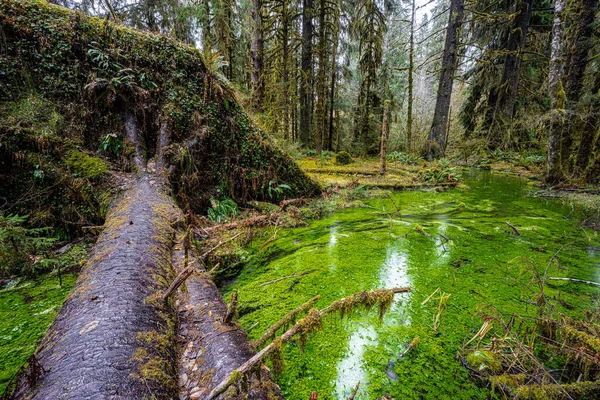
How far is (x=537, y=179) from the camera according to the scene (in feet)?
24.9

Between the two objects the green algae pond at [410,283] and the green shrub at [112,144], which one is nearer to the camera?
the green algae pond at [410,283]

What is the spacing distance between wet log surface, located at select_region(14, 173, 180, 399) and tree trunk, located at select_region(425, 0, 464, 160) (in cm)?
978

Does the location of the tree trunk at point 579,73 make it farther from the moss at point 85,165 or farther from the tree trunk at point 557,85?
the moss at point 85,165

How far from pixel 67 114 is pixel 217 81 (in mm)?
2312

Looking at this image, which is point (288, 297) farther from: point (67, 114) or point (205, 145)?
point (67, 114)

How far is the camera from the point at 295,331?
3.53 ft

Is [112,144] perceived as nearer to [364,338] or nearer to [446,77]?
[364,338]

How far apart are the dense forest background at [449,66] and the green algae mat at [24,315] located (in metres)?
4.26

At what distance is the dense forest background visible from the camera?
5.81 meters

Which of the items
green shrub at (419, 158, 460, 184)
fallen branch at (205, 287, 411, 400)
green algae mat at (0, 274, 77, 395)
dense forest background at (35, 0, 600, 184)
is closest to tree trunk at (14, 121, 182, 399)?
fallen branch at (205, 287, 411, 400)

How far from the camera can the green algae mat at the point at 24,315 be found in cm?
151

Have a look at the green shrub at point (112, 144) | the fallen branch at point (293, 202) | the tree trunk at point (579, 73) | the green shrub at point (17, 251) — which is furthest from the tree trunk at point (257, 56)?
the tree trunk at point (579, 73)

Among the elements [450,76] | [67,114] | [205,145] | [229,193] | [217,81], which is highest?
→ [450,76]

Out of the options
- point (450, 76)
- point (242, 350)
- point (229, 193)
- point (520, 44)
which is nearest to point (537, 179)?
point (450, 76)
